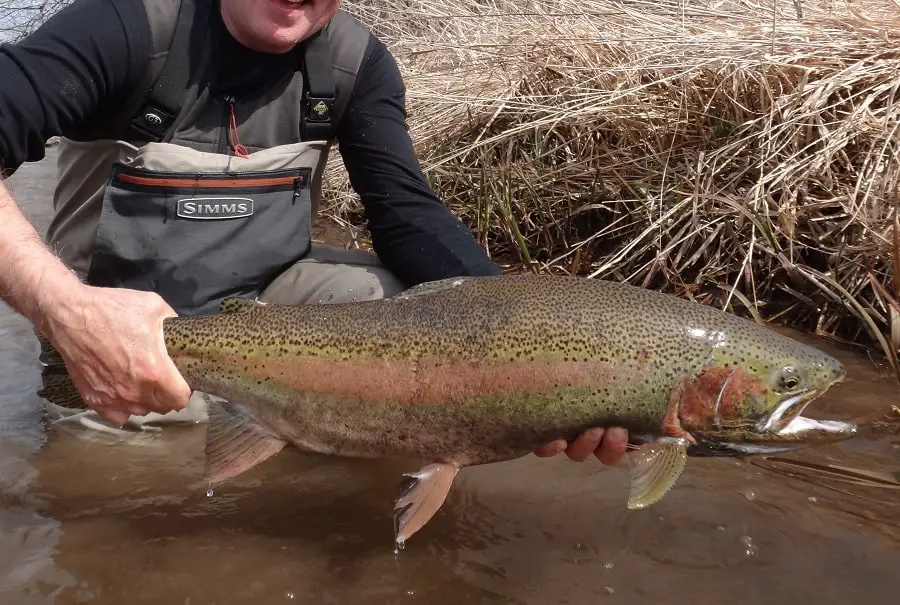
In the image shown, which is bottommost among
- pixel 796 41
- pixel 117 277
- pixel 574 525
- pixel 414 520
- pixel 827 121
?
pixel 574 525

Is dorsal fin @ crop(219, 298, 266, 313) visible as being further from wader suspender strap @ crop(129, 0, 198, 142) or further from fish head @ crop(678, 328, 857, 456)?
fish head @ crop(678, 328, 857, 456)

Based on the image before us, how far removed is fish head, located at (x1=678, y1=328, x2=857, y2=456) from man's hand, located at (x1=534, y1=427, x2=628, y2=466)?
0.57 feet

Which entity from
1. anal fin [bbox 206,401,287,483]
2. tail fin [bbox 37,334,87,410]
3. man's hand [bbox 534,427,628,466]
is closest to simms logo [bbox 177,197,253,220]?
tail fin [bbox 37,334,87,410]

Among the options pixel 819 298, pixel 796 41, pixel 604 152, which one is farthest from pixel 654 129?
pixel 819 298

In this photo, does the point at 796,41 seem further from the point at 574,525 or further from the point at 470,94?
the point at 574,525

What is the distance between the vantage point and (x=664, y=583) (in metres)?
2.21

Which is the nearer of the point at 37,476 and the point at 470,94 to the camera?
the point at 37,476

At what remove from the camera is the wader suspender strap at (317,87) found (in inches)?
120

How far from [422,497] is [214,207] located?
1459mm

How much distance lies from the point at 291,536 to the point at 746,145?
2879 mm

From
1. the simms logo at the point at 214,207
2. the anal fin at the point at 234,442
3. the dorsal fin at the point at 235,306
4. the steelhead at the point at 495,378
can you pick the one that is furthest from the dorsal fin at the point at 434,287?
the simms logo at the point at 214,207

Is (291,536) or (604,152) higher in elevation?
(604,152)

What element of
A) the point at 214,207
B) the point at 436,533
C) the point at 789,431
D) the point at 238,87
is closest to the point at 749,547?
the point at 789,431

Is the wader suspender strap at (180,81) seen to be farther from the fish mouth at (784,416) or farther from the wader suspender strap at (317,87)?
the fish mouth at (784,416)
